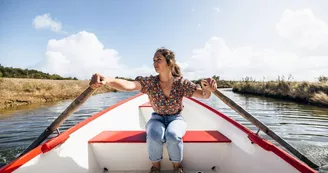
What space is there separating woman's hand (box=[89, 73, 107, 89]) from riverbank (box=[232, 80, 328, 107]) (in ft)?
39.9

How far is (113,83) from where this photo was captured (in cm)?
181

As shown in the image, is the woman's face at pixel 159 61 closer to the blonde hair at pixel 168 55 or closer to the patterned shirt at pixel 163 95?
the blonde hair at pixel 168 55

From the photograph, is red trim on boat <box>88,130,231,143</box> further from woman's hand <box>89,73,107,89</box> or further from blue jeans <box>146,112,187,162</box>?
woman's hand <box>89,73,107,89</box>

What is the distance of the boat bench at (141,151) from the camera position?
80.2 inches

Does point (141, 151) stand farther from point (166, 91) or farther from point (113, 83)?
point (113, 83)

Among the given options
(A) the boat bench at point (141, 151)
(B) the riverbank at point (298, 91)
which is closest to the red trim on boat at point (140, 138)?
(A) the boat bench at point (141, 151)

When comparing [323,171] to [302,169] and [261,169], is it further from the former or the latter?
[302,169]

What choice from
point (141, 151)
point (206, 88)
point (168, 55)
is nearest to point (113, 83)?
point (168, 55)

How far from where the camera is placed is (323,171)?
2900 mm

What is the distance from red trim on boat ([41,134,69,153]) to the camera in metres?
1.49

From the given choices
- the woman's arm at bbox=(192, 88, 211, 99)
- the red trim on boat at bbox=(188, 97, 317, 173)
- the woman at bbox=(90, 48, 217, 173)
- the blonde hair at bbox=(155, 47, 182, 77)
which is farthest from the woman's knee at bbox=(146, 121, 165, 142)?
the red trim on boat at bbox=(188, 97, 317, 173)

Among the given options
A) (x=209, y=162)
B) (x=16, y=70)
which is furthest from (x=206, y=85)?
(x=16, y=70)

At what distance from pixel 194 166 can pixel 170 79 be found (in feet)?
3.37

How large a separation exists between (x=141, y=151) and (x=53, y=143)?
2.83 feet
